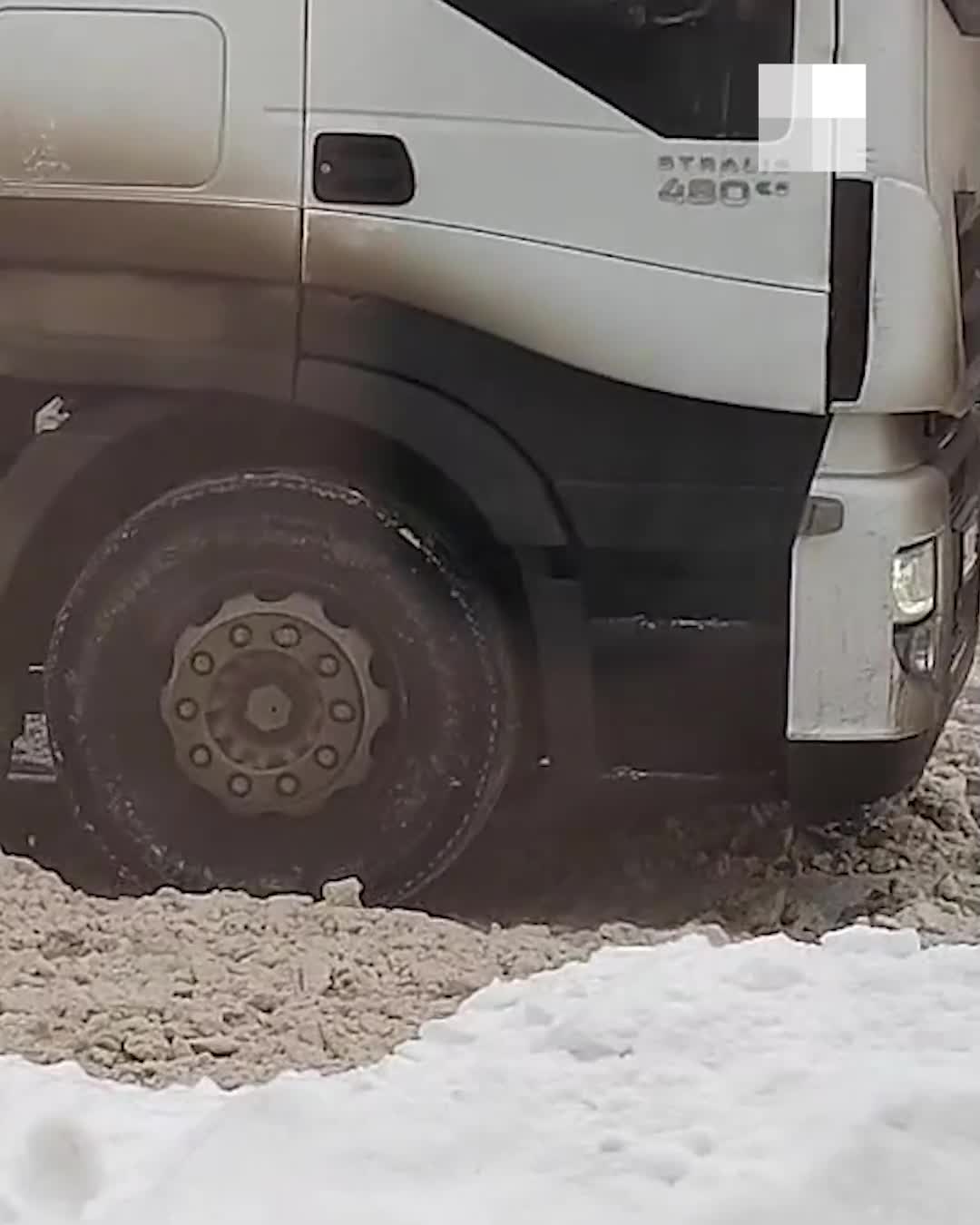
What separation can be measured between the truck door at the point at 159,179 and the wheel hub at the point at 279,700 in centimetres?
52

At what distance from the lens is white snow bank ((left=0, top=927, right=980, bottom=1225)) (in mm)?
2381

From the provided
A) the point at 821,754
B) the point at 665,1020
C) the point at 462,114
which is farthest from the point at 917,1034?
the point at 462,114

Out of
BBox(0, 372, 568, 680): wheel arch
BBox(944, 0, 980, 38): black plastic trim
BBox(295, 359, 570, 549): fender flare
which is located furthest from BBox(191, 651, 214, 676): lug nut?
BBox(944, 0, 980, 38): black plastic trim

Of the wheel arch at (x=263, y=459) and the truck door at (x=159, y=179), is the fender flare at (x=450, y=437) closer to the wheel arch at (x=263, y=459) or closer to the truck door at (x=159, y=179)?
the wheel arch at (x=263, y=459)

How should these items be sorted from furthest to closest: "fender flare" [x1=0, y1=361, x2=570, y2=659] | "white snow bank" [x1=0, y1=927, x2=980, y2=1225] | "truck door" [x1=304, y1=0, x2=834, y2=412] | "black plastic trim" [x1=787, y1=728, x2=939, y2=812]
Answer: "black plastic trim" [x1=787, y1=728, x2=939, y2=812] → "fender flare" [x1=0, y1=361, x2=570, y2=659] → "truck door" [x1=304, y1=0, x2=834, y2=412] → "white snow bank" [x1=0, y1=927, x2=980, y2=1225]

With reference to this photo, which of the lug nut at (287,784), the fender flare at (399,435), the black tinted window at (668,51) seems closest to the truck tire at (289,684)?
the lug nut at (287,784)

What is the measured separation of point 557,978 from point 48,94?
84.4 inches

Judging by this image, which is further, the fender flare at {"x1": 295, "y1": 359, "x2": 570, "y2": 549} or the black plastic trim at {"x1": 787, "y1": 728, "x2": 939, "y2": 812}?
the black plastic trim at {"x1": 787, "y1": 728, "x2": 939, "y2": 812}

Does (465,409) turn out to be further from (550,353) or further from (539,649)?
(539,649)

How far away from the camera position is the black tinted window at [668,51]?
13.6 ft

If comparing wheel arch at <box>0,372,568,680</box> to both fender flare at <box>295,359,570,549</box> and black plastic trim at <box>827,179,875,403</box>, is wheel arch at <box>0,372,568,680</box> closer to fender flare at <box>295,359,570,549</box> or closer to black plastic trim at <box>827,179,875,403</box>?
fender flare at <box>295,359,570,549</box>

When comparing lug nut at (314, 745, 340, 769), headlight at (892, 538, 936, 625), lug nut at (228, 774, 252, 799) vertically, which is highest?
headlight at (892, 538, 936, 625)

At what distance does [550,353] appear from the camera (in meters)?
4.21

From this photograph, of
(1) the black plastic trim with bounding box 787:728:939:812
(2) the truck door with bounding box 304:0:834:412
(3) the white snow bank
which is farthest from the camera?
(1) the black plastic trim with bounding box 787:728:939:812
